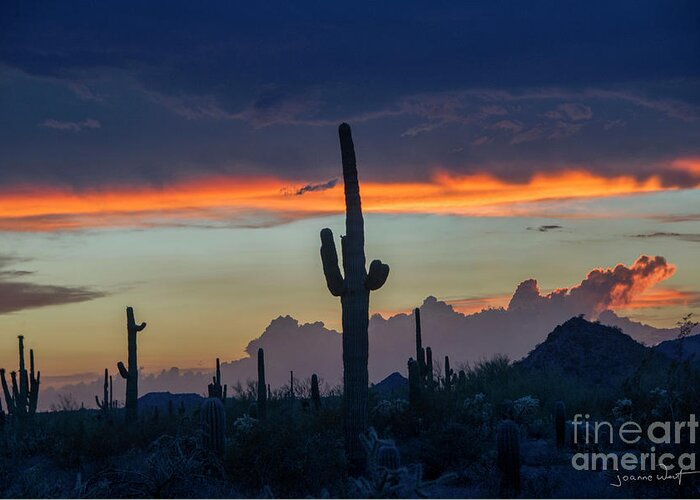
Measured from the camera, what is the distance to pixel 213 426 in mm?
17172

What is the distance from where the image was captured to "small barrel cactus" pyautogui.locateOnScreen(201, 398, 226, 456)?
17.2 metres

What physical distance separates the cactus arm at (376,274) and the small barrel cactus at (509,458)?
433 centimetres

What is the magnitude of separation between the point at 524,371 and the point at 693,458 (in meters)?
20.9

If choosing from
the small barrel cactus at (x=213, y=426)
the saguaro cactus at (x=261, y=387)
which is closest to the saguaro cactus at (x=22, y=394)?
the saguaro cactus at (x=261, y=387)

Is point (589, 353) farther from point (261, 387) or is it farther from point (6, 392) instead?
point (6, 392)

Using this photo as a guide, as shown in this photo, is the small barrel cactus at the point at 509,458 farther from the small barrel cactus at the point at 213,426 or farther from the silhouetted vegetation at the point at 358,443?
the small barrel cactus at the point at 213,426

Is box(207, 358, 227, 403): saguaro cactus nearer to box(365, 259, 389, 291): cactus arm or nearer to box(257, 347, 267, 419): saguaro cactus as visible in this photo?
box(257, 347, 267, 419): saguaro cactus

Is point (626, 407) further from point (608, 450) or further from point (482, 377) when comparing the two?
point (482, 377)

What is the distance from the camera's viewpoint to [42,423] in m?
31.4

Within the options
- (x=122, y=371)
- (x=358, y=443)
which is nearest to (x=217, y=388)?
(x=122, y=371)

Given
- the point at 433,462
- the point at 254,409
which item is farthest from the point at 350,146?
the point at 254,409

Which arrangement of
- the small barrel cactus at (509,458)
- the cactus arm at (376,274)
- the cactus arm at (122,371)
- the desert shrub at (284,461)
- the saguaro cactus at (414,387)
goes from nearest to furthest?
the small barrel cactus at (509,458)
the desert shrub at (284,461)
the cactus arm at (376,274)
the saguaro cactus at (414,387)
the cactus arm at (122,371)

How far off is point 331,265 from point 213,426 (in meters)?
3.90

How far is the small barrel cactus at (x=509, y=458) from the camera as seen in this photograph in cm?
1487
